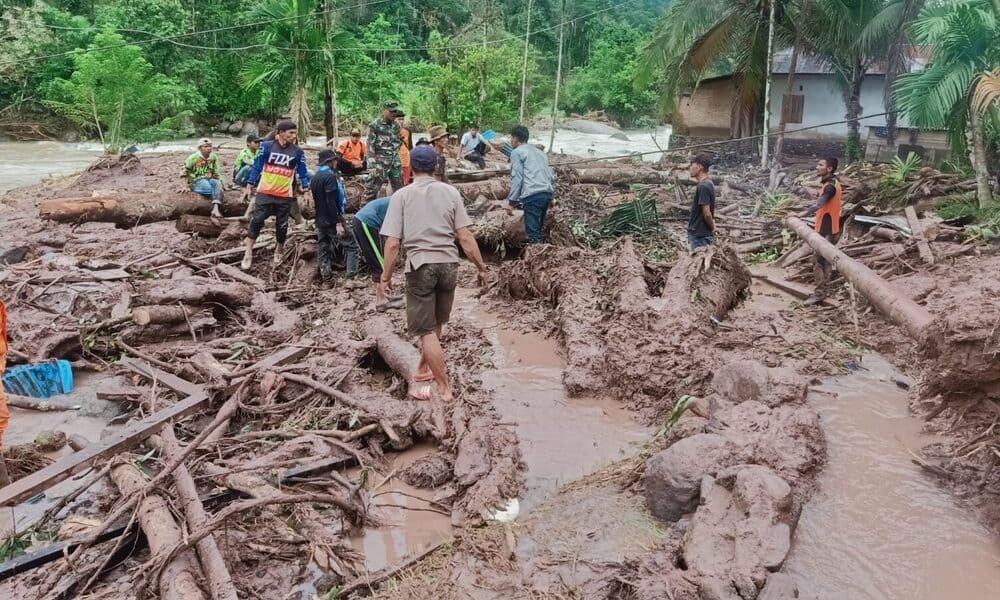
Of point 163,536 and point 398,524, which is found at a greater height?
point 163,536

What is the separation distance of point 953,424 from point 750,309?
13.1ft

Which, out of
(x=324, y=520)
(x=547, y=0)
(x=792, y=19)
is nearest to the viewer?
(x=324, y=520)

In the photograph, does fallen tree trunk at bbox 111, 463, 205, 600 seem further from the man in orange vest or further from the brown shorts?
the man in orange vest

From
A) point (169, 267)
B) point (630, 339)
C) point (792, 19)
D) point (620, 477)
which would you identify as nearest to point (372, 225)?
point (169, 267)

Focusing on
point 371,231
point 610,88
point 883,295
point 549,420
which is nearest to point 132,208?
point 371,231

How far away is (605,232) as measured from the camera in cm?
1070

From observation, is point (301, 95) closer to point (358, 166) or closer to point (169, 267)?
point (358, 166)

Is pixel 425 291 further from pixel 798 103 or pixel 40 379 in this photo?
pixel 798 103

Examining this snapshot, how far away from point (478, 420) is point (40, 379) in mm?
3922

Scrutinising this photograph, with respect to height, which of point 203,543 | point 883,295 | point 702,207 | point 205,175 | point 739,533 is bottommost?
point 203,543

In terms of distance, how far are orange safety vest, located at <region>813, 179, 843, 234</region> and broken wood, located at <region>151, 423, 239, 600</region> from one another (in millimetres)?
7507

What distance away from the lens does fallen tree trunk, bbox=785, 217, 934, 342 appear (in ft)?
15.2

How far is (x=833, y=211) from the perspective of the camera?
800 cm

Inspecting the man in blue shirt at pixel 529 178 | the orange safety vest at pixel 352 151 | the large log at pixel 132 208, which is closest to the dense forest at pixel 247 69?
the orange safety vest at pixel 352 151
